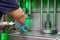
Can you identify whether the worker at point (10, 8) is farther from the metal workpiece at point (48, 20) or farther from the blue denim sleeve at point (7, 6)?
the metal workpiece at point (48, 20)

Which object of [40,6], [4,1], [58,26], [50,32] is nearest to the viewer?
[4,1]

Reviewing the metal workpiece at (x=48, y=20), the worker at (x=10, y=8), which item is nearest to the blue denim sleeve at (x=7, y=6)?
the worker at (x=10, y=8)

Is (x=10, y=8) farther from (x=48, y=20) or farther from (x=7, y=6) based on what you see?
(x=48, y=20)

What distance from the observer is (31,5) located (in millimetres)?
1631

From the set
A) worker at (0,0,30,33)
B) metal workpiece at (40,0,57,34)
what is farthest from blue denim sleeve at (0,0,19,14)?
metal workpiece at (40,0,57,34)

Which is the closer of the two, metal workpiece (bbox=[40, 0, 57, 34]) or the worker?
the worker

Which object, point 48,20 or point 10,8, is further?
point 48,20

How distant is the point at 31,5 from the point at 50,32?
17.5 inches

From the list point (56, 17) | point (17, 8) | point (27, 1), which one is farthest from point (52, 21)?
point (17, 8)

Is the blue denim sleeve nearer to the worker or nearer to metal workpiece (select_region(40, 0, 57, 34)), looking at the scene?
the worker

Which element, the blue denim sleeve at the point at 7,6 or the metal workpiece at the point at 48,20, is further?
the metal workpiece at the point at 48,20

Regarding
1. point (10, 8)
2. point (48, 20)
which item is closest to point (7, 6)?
point (10, 8)

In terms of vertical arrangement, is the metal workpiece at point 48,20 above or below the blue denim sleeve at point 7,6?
below

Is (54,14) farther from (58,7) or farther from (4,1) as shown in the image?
(4,1)
